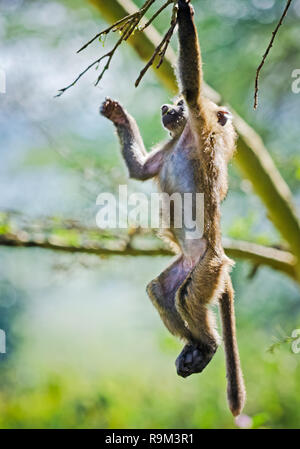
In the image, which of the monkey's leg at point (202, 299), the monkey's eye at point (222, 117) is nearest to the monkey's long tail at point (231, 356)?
the monkey's leg at point (202, 299)

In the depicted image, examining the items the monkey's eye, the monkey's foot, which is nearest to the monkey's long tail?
the monkey's foot

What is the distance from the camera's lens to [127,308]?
12.5 metres

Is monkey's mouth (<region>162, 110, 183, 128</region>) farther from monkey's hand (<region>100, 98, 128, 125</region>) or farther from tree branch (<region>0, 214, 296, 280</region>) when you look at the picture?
tree branch (<region>0, 214, 296, 280</region>)

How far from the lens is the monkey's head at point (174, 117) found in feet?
10.8

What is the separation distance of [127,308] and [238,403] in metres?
9.49

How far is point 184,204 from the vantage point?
3.24 meters

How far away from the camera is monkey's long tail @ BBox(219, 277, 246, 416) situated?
3082 millimetres

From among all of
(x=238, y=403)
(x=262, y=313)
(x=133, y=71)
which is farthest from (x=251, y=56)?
(x=238, y=403)

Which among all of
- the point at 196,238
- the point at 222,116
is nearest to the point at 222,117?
the point at 222,116

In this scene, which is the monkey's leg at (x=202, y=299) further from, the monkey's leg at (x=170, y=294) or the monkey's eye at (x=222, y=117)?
the monkey's eye at (x=222, y=117)

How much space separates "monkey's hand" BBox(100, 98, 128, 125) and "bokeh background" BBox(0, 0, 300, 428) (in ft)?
4.43

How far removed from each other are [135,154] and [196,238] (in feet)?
2.52

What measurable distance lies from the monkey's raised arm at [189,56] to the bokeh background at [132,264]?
6.28ft
